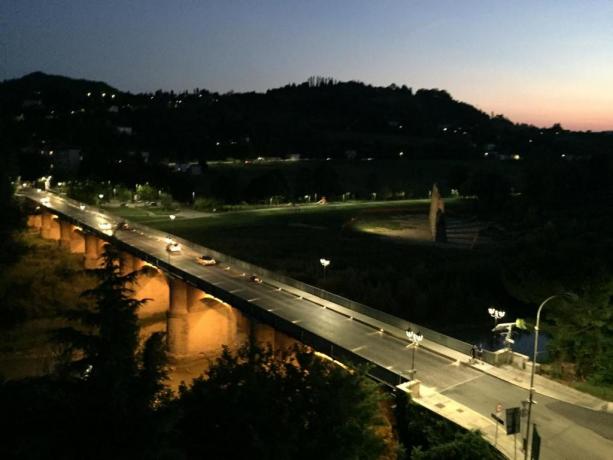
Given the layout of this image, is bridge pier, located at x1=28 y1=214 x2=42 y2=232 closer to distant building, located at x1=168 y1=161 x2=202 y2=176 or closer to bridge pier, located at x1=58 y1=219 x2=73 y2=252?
bridge pier, located at x1=58 y1=219 x2=73 y2=252

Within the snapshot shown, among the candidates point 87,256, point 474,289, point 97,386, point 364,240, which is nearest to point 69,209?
point 87,256

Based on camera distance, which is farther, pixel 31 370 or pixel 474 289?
pixel 474 289

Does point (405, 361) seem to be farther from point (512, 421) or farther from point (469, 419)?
point (512, 421)

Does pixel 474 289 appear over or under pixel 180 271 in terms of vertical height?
under

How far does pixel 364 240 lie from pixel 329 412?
2174 inches

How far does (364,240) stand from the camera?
7069cm

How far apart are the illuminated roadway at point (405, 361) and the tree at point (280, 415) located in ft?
12.3

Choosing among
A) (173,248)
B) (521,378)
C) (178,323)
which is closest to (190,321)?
(178,323)

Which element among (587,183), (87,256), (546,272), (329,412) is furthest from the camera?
(587,183)

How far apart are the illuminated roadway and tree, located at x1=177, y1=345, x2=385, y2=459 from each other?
3.75 meters

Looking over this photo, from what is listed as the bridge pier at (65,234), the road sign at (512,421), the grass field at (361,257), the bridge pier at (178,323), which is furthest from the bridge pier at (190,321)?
the bridge pier at (65,234)

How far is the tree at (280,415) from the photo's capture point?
14180mm

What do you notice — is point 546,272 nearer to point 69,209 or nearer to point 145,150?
point 69,209

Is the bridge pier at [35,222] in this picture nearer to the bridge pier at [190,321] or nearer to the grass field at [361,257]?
the grass field at [361,257]
